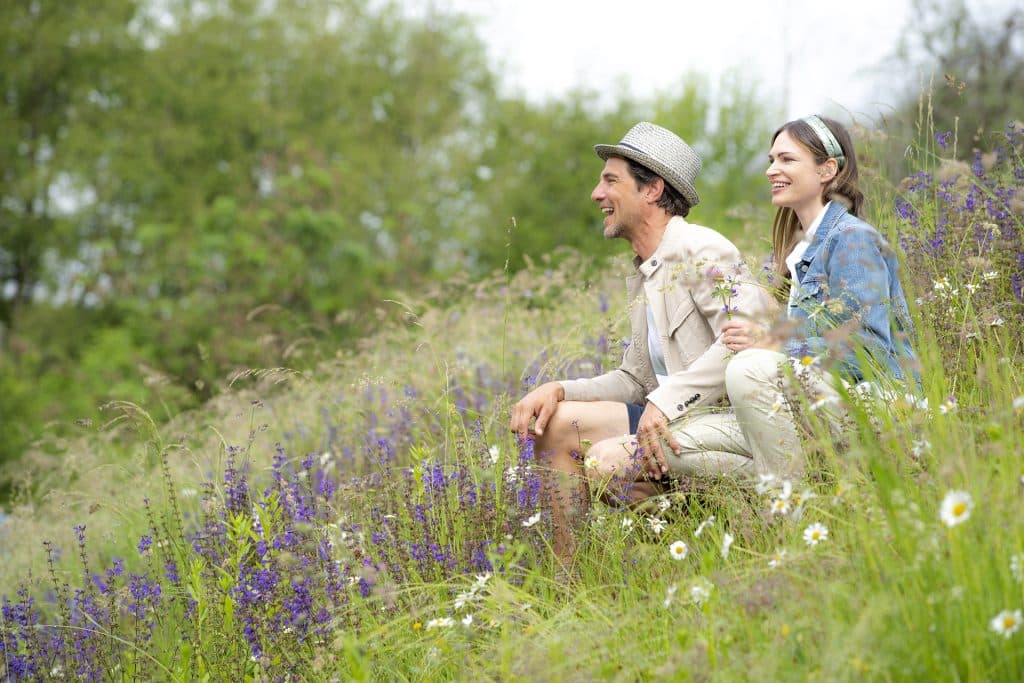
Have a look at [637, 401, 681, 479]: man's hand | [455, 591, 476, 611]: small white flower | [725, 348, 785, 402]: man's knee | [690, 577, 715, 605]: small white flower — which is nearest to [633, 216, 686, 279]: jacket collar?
[637, 401, 681, 479]: man's hand

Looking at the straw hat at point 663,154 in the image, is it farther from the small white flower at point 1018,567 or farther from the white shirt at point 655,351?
the small white flower at point 1018,567

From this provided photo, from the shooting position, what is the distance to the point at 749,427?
11.7 ft

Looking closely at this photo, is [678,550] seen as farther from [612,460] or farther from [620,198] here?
[620,198]

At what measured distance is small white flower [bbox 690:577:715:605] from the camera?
2604 mm

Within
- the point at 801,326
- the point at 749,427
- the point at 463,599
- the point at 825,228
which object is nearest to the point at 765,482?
the point at 801,326

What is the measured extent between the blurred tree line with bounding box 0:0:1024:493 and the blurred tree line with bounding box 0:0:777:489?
6 cm

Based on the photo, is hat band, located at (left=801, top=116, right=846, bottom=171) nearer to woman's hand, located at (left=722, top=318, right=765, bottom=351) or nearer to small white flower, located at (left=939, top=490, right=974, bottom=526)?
woman's hand, located at (left=722, top=318, right=765, bottom=351)

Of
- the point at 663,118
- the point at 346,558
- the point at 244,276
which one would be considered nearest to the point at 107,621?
the point at 346,558

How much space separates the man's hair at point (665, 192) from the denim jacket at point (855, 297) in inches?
27.6

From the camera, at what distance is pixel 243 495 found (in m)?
4.05

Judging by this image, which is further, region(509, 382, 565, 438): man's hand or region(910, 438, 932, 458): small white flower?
region(509, 382, 565, 438): man's hand

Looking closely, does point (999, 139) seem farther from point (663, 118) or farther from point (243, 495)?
point (663, 118)

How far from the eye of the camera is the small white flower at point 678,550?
308 centimetres

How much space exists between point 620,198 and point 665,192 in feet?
0.66
